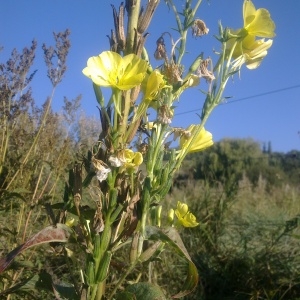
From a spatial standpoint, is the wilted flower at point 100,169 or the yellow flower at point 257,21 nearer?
the wilted flower at point 100,169

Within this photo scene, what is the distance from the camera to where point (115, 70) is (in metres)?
0.88

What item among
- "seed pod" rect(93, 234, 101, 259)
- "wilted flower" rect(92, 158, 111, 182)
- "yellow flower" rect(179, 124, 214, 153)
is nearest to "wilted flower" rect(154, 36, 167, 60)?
"yellow flower" rect(179, 124, 214, 153)

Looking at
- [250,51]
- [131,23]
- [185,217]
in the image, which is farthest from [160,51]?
[185,217]

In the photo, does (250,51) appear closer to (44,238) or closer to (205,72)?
(205,72)

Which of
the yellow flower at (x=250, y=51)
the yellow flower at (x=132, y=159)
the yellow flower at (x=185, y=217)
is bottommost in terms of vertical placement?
the yellow flower at (x=185, y=217)

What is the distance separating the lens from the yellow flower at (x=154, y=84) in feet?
2.84

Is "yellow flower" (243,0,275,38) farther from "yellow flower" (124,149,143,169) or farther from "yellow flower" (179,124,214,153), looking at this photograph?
"yellow flower" (124,149,143,169)

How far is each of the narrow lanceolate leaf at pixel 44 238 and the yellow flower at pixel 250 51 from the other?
1.52 feet

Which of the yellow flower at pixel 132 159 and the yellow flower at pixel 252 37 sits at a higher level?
the yellow flower at pixel 252 37

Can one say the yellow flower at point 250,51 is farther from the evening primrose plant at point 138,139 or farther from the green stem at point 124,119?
the green stem at point 124,119

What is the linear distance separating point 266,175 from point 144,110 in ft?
44.1

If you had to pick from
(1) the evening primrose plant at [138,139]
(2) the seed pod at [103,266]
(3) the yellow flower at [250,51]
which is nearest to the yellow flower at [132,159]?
(1) the evening primrose plant at [138,139]

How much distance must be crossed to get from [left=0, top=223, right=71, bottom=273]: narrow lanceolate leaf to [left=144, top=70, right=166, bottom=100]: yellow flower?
0.29 m

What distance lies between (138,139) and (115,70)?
151 millimetres
